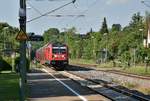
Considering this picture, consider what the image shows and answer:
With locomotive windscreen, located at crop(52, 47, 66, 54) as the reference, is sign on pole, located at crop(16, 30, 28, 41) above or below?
below

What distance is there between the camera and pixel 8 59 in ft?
258

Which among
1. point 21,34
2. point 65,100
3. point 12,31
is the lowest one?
point 65,100

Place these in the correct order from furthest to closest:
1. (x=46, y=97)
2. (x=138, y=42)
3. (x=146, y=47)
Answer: (x=138, y=42) → (x=146, y=47) → (x=46, y=97)

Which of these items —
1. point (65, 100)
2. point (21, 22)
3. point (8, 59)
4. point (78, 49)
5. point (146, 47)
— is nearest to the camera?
point (21, 22)

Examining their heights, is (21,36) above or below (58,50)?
below

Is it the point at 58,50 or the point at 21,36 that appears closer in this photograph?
the point at 21,36

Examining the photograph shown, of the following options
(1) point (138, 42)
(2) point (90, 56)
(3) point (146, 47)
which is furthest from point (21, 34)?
(2) point (90, 56)

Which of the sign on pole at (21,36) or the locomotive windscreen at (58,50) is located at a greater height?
the locomotive windscreen at (58,50)

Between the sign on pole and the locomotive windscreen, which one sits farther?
the locomotive windscreen

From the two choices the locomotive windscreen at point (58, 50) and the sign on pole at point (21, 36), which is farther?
the locomotive windscreen at point (58, 50)

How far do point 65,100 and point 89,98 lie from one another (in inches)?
59.1

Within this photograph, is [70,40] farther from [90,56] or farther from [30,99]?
[30,99]

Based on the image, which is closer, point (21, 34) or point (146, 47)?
point (21, 34)

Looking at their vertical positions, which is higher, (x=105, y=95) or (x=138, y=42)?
(x=138, y=42)
